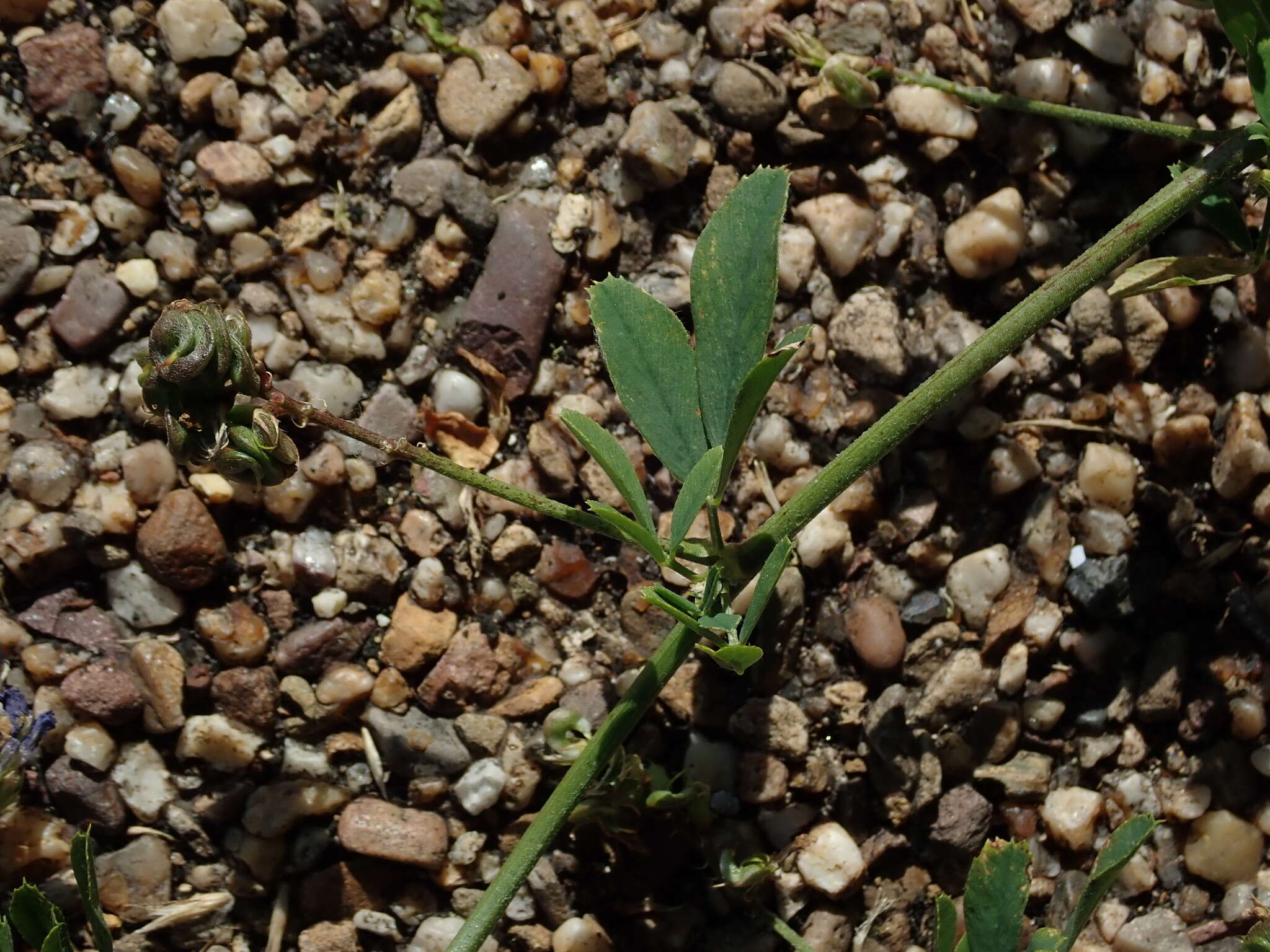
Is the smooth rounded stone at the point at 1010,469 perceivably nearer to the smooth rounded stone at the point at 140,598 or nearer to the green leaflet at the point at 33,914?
the smooth rounded stone at the point at 140,598

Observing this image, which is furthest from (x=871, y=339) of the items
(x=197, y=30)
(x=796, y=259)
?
(x=197, y=30)

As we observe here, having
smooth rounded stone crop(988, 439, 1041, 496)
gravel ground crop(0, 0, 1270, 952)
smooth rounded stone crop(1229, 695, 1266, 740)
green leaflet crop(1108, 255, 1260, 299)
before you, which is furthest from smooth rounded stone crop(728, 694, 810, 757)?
green leaflet crop(1108, 255, 1260, 299)

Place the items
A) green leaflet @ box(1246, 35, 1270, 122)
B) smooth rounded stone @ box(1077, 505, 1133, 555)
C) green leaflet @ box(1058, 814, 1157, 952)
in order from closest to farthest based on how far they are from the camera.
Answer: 1. green leaflet @ box(1058, 814, 1157, 952)
2. green leaflet @ box(1246, 35, 1270, 122)
3. smooth rounded stone @ box(1077, 505, 1133, 555)

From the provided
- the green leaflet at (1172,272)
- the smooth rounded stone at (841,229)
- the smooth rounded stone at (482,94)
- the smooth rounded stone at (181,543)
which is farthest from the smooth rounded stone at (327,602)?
the green leaflet at (1172,272)

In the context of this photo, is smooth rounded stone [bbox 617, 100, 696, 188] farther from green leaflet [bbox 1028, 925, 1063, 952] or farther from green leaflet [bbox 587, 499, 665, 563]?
green leaflet [bbox 1028, 925, 1063, 952]

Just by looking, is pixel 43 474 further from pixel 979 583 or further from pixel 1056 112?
pixel 1056 112
